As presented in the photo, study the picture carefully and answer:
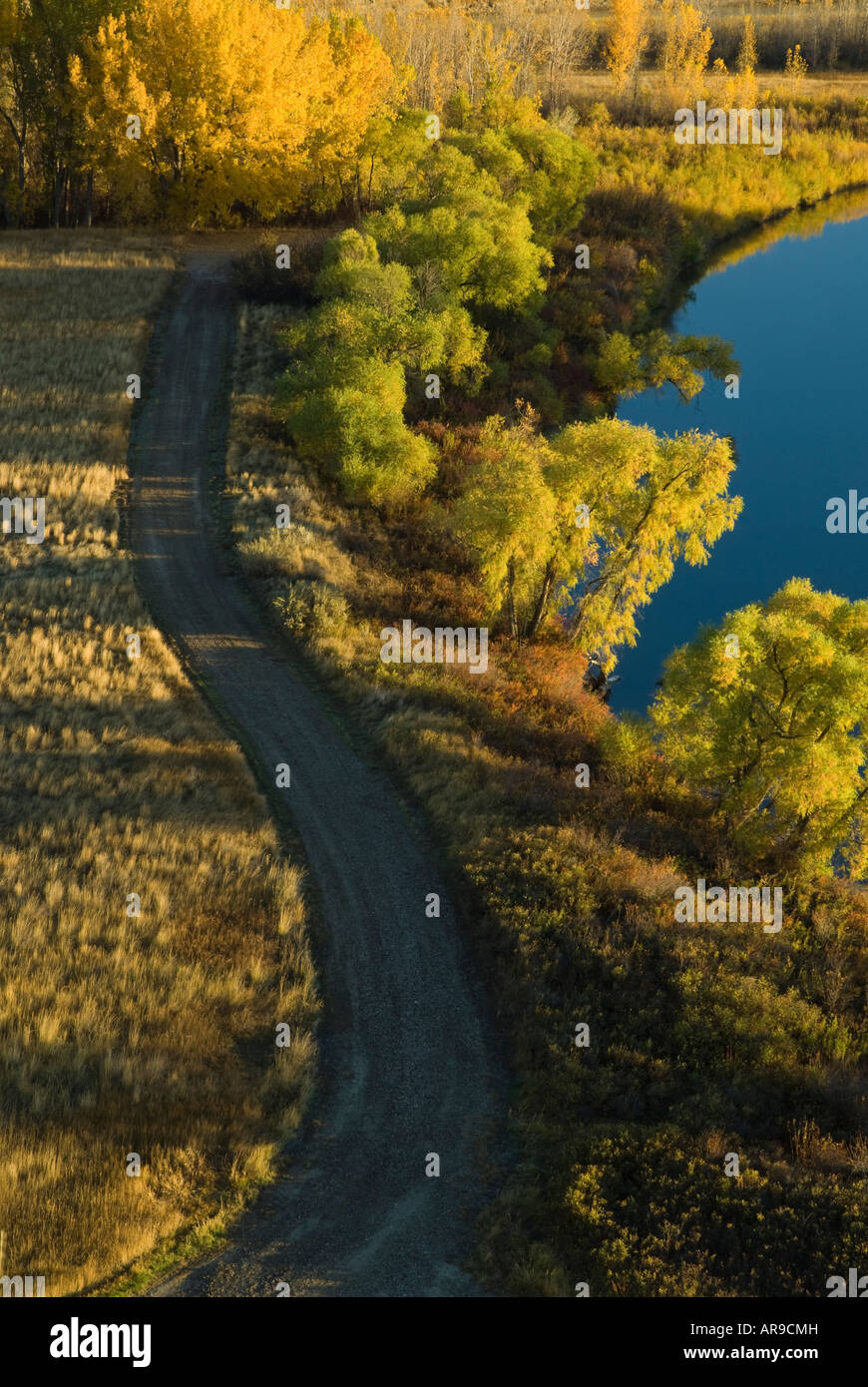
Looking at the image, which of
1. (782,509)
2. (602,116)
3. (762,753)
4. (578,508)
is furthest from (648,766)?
(602,116)

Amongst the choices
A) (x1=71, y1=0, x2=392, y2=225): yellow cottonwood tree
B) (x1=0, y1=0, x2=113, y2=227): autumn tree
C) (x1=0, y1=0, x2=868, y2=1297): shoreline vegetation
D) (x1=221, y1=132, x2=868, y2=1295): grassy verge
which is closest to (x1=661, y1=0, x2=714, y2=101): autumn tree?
(x1=0, y1=0, x2=868, y2=1297): shoreline vegetation

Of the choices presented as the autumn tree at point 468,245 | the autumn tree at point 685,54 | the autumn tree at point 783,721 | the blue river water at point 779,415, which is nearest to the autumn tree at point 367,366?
the autumn tree at point 468,245

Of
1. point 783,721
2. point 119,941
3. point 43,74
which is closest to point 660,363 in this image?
point 783,721

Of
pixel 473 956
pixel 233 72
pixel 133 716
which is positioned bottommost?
pixel 473 956

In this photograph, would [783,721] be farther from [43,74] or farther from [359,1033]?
[43,74]

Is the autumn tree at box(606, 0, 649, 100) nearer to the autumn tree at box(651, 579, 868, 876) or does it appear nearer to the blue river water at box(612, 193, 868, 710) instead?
the blue river water at box(612, 193, 868, 710)

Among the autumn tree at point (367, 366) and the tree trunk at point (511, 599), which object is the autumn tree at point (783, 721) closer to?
the tree trunk at point (511, 599)
